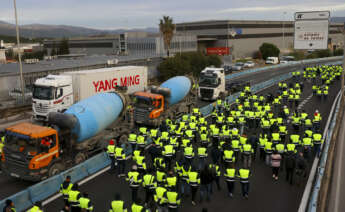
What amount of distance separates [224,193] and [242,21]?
93182 mm

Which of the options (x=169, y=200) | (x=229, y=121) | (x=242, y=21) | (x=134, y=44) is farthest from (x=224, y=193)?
(x=242, y=21)

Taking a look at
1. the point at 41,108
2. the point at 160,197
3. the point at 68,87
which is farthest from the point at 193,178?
the point at 68,87

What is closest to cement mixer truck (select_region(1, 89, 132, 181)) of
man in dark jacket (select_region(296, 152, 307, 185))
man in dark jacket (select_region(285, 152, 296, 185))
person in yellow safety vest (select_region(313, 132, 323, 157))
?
man in dark jacket (select_region(285, 152, 296, 185))

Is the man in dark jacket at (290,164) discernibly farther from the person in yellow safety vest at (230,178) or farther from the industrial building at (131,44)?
the industrial building at (131,44)

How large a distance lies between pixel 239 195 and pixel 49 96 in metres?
14.7

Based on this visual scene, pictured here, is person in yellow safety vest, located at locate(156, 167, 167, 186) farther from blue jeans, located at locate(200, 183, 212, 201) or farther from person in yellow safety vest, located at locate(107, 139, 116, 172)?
person in yellow safety vest, located at locate(107, 139, 116, 172)

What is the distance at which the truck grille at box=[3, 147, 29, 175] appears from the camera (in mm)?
13331

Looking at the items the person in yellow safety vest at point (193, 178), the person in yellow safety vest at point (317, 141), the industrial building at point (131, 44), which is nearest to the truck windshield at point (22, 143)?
the person in yellow safety vest at point (193, 178)

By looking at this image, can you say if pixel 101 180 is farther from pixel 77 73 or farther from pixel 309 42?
pixel 309 42

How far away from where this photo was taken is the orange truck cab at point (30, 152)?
43.6 feet

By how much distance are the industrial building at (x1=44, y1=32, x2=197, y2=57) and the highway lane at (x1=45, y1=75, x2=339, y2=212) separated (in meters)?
53.7

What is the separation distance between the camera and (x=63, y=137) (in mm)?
15242

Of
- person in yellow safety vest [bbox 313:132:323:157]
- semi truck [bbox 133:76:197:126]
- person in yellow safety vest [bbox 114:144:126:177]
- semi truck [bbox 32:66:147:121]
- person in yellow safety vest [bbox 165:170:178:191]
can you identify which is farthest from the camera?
semi truck [bbox 32:66:147:121]

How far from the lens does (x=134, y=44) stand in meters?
83.1
